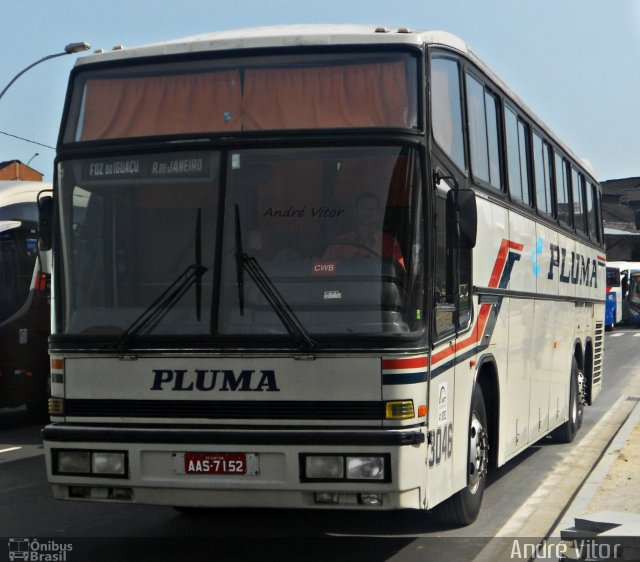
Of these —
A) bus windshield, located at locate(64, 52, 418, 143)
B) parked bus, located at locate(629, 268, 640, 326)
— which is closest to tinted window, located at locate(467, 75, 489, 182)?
bus windshield, located at locate(64, 52, 418, 143)

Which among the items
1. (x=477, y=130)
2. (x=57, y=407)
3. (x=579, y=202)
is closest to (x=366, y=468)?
(x=57, y=407)

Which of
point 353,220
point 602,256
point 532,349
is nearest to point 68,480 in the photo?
point 353,220

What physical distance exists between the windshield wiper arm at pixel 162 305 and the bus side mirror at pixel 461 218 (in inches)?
61.4

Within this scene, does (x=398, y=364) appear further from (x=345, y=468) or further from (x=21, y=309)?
(x=21, y=309)

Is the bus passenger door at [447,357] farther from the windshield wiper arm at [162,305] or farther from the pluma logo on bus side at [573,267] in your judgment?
the pluma logo on bus side at [573,267]

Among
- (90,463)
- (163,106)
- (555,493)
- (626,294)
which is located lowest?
(555,493)

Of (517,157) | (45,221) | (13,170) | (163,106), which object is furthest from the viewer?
(13,170)

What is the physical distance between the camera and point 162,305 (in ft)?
22.6

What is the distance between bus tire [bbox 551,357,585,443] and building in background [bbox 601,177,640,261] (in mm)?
70860

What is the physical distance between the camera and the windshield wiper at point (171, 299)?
6.84 meters

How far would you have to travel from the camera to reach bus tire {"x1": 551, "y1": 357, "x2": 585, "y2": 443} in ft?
45.1

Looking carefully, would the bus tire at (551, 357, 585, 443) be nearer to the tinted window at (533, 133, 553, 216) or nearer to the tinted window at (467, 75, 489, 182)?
the tinted window at (533, 133, 553, 216)

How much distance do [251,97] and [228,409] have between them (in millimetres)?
1932

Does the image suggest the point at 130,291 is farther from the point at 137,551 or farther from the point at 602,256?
the point at 602,256
